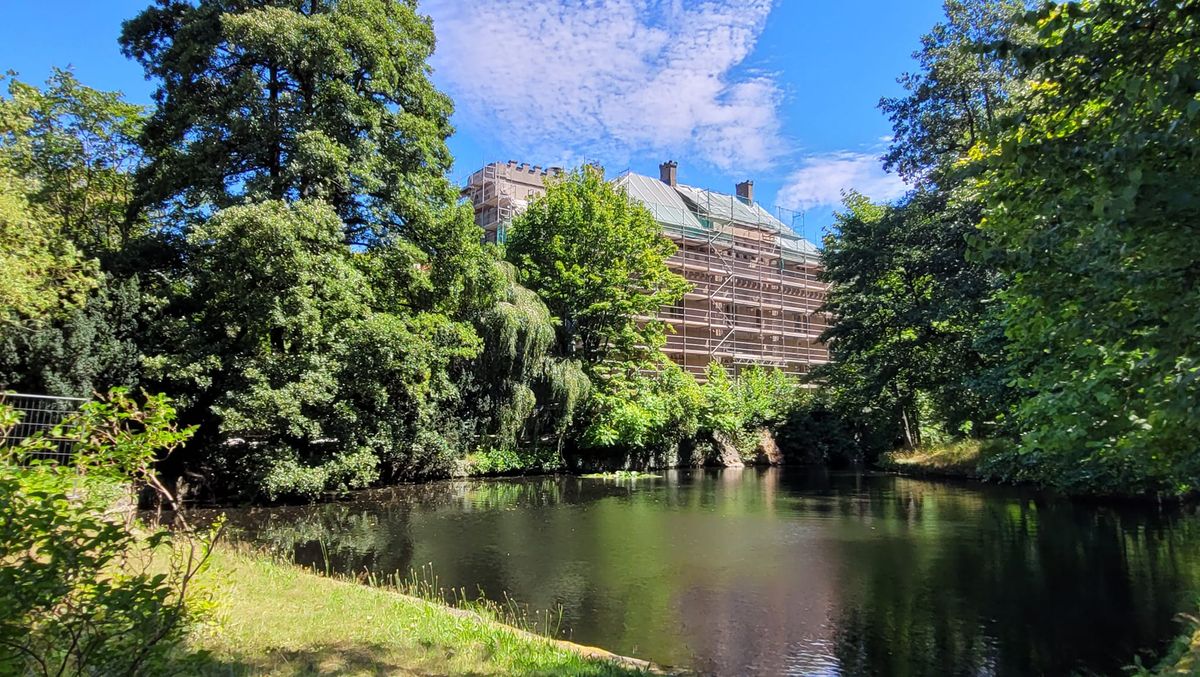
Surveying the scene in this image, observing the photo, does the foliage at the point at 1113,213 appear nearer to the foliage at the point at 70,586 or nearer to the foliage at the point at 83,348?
the foliage at the point at 70,586

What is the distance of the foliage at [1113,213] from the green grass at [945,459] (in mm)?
22232

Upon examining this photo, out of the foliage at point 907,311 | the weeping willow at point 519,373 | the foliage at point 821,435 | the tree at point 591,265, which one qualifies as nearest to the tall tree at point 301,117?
the weeping willow at point 519,373

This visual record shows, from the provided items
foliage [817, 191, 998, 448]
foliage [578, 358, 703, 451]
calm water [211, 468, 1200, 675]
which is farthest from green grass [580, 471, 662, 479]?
foliage [817, 191, 998, 448]

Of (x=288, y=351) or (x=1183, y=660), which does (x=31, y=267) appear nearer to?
(x=288, y=351)

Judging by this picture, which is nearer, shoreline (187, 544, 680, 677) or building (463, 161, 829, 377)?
shoreline (187, 544, 680, 677)

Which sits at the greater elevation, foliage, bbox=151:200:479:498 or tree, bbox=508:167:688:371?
tree, bbox=508:167:688:371

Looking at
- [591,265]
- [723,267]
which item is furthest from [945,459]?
[723,267]

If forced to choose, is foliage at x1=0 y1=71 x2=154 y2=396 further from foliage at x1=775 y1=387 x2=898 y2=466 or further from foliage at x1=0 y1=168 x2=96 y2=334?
foliage at x1=775 y1=387 x2=898 y2=466

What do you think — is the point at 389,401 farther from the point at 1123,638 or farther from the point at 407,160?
the point at 1123,638

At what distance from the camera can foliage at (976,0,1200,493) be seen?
3307 mm

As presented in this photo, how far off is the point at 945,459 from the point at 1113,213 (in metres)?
27.8

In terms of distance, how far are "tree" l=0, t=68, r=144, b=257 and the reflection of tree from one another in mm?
19916

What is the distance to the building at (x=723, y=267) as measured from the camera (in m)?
42.9

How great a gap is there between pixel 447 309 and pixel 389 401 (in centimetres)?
333
